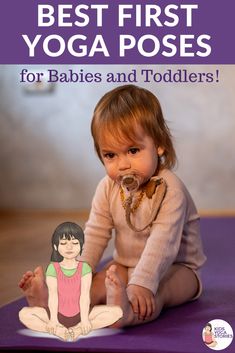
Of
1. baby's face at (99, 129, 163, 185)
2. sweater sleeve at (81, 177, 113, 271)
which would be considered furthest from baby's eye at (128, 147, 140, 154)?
sweater sleeve at (81, 177, 113, 271)

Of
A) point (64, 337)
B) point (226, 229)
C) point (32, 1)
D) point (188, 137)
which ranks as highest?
point (32, 1)

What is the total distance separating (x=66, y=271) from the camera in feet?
3.10

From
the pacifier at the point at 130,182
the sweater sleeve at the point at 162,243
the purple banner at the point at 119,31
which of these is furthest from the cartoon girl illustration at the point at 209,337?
the purple banner at the point at 119,31

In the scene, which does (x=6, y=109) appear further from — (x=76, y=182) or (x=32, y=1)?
(x=32, y=1)

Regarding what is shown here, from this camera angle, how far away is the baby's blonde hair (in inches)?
40.4

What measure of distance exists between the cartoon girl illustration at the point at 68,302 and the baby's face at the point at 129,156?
128 mm

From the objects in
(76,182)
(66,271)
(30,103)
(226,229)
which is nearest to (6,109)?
(30,103)

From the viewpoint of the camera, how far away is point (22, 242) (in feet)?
4.83

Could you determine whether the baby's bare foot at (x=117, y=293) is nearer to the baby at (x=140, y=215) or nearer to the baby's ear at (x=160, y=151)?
the baby at (x=140, y=215)

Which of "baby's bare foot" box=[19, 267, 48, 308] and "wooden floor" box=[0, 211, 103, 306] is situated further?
"wooden floor" box=[0, 211, 103, 306]

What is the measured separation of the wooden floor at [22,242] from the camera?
1130mm

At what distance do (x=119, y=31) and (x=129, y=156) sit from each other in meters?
0.17

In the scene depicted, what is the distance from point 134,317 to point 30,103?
0.48 metres

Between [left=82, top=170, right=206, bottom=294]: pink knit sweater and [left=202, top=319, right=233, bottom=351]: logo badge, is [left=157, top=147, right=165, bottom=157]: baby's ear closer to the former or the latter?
[left=82, top=170, right=206, bottom=294]: pink knit sweater
